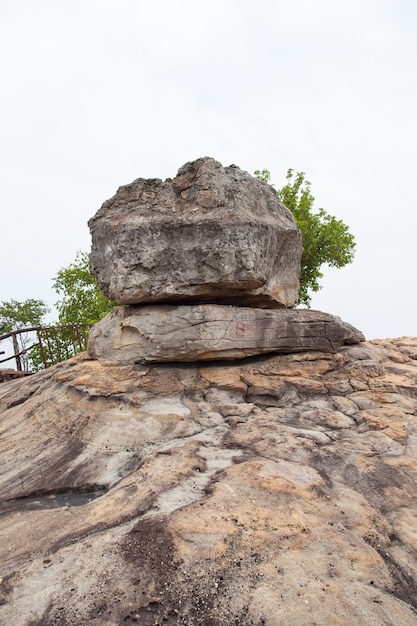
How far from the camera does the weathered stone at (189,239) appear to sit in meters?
5.79

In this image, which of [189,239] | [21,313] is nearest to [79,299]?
[21,313]

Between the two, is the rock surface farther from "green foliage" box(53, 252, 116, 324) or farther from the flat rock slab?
"green foliage" box(53, 252, 116, 324)

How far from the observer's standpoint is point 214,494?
3.76 metres

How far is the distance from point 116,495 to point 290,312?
3.65 meters

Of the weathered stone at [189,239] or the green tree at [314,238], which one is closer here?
the weathered stone at [189,239]

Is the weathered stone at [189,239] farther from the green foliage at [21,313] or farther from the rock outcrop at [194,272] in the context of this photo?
the green foliage at [21,313]

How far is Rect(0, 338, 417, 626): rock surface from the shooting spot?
9.32 feet

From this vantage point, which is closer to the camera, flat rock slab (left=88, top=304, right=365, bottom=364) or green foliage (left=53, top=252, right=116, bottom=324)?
flat rock slab (left=88, top=304, right=365, bottom=364)

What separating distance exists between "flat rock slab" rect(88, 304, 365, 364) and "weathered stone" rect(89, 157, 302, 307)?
30 cm

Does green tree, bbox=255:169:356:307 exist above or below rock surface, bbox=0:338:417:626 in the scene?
above

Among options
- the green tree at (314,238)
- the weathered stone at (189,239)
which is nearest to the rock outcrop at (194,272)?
the weathered stone at (189,239)

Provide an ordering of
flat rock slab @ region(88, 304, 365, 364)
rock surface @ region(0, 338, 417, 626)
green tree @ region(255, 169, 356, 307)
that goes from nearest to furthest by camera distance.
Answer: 1. rock surface @ region(0, 338, 417, 626)
2. flat rock slab @ region(88, 304, 365, 364)
3. green tree @ region(255, 169, 356, 307)

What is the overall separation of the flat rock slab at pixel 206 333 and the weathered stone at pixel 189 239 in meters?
0.30

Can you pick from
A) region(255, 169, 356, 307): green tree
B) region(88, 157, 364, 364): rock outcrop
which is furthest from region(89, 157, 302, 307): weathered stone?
region(255, 169, 356, 307): green tree
